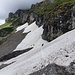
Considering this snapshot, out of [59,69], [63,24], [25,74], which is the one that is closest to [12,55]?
[63,24]

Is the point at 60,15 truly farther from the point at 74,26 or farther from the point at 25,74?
the point at 25,74

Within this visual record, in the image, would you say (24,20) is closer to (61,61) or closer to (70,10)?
(70,10)

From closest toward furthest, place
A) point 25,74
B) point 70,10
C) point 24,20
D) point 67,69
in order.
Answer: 1. point 67,69
2. point 25,74
3. point 70,10
4. point 24,20

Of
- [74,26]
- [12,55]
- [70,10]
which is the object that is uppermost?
[70,10]

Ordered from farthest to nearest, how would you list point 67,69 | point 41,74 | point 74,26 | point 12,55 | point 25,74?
point 12,55 → point 74,26 → point 25,74 → point 41,74 → point 67,69

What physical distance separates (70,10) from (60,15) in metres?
3.90

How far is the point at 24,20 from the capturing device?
552 feet

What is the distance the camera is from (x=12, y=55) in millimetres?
74875

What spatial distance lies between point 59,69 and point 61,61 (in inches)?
76.7

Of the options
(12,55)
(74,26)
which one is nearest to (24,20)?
(12,55)

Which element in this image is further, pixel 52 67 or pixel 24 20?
pixel 24 20

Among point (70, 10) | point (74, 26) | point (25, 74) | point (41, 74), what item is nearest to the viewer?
point (41, 74)

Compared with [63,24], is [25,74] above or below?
below

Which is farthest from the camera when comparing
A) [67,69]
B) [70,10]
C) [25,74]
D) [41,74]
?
[70,10]
